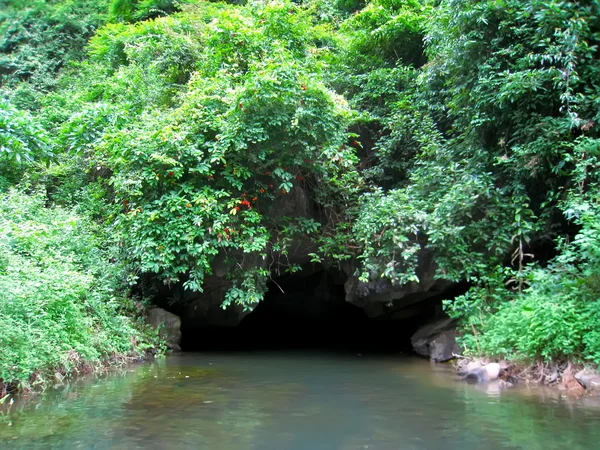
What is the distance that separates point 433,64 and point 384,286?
465 centimetres

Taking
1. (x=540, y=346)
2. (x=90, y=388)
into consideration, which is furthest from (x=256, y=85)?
(x=540, y=346)

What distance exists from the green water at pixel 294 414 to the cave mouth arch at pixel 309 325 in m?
2.92

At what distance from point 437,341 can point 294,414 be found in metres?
4.71

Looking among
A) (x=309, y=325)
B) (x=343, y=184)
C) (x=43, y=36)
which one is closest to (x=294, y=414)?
(x=343, y=184)

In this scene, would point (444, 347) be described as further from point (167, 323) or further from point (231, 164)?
point (167, 323)

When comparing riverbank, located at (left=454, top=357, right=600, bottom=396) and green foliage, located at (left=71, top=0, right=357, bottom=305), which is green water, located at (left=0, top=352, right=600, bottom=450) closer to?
riverbank, located at (left=454, top=357, right=600, bottom=396)

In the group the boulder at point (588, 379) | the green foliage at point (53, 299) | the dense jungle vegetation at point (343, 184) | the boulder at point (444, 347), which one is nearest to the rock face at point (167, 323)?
the dense jungle vegetation at point (343, 184)

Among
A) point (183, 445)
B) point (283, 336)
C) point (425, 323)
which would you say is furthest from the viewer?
point (283, 336)

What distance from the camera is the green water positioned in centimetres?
403

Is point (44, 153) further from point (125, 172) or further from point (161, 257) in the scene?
point (161, 257)

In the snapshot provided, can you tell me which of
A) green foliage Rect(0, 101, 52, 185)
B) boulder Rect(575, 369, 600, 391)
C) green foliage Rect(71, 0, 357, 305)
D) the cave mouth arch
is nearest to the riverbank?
boulder Rect(575, 369, 600, 391)

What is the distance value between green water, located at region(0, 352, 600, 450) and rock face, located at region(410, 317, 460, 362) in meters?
1.38

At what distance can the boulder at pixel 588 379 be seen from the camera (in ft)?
18.4

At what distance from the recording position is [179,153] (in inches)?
328
